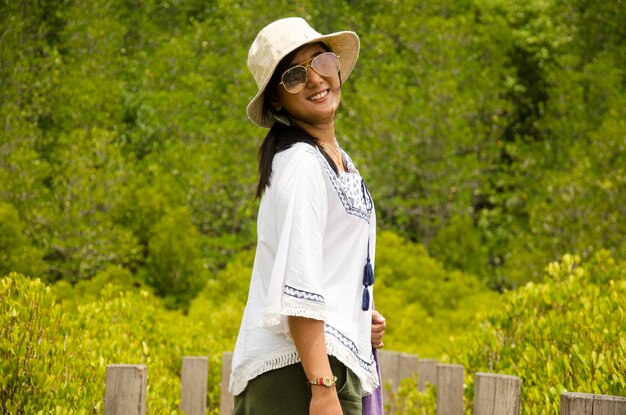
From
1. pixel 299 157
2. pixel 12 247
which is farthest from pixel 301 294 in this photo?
pixel 12 247

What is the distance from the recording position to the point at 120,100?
47.1ft

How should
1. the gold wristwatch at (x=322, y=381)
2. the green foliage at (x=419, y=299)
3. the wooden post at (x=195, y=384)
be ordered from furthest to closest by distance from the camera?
the green foliage at (x=419, y=299), the wooden post at (x=195, y=384), the gold wristwatch at (x=322, y=381)

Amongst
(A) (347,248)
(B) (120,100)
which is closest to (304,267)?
(A) (347,248)

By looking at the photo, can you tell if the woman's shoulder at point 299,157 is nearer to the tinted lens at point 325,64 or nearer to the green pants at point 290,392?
the tinted lens at point 325,64

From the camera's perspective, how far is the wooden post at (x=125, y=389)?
3246 millimetres

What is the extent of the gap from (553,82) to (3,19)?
368 inches

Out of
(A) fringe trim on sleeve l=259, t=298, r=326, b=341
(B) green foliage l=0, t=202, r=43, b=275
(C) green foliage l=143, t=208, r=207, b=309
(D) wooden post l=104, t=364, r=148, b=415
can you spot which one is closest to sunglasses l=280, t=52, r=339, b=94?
(A) fringe trim on sleeve l=259, t=298, r=326, b=341

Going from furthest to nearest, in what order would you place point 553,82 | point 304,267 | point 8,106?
point 553,82
point 8,106
point 304,267

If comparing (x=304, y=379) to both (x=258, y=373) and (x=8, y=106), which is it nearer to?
(x=258, y=373)

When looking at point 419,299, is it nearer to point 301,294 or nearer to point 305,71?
point 305,71

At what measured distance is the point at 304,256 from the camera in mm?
2553

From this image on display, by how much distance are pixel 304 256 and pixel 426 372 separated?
493 cm

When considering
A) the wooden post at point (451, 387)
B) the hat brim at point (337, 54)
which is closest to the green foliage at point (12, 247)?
the wooden post at point (451, 387)

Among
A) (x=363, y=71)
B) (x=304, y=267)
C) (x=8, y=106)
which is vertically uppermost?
(x=363, y=71)
